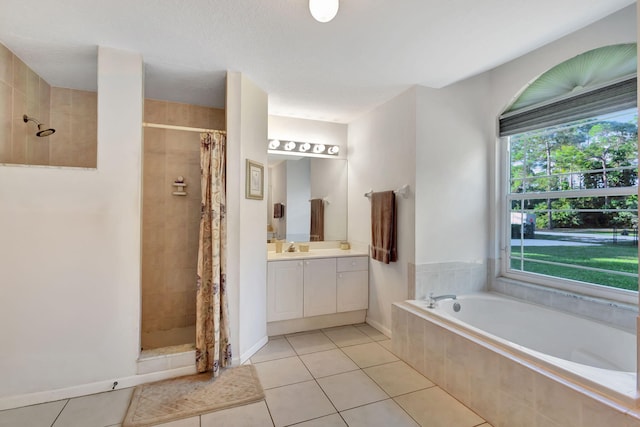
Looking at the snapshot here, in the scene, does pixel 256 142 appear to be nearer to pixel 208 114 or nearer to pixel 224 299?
pixel 208 114

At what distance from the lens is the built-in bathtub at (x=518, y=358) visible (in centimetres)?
144

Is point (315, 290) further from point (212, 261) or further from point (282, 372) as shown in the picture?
point (212, 261)

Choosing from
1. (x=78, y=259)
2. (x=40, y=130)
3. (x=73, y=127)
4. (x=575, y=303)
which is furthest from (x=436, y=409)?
(x=73, y=127)

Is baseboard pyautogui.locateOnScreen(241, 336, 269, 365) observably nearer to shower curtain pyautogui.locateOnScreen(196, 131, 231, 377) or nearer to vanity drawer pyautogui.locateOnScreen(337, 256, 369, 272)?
shower curtain pyautogui.locateOnScreen(196, 131, 231, 377)

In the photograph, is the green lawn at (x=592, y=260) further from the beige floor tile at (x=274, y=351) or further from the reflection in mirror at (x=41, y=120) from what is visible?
the reflection in mirror at (x=41, y=120)

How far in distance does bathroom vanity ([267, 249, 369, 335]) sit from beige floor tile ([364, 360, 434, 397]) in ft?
3.12

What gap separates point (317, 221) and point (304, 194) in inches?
15.2

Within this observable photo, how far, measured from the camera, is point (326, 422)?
5.98ft

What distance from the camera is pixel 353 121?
3.86 metres

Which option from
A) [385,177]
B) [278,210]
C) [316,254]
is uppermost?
[385,177]

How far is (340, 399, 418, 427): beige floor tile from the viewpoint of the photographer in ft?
5.93

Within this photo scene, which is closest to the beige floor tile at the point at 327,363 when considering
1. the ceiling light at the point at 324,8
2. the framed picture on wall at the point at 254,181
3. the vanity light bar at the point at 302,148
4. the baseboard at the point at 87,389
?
the baseboard at the point at 87,389

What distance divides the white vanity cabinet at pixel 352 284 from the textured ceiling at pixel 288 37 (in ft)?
6.19

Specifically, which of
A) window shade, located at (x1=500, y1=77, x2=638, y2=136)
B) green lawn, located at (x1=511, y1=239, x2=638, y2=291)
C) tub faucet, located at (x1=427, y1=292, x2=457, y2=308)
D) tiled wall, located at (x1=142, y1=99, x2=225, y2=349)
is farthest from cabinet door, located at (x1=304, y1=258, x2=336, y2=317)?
window shade, located at (x1=500, y1=77, x2=638, y2=136)
